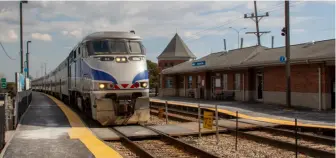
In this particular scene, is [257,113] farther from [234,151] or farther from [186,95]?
[186,95]

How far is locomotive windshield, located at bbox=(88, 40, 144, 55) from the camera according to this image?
13860 millimetres

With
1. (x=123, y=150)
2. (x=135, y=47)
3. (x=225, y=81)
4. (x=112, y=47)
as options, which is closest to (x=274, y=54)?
(x=225, y=81)

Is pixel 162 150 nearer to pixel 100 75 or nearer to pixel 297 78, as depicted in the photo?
pixel 100 75

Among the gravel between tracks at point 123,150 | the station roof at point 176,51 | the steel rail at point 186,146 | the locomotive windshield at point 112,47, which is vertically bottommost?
the gravel between tracks at point 123,150

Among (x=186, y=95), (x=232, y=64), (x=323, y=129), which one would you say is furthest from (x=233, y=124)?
(x=186, y=95)

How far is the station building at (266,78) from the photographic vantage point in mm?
20281

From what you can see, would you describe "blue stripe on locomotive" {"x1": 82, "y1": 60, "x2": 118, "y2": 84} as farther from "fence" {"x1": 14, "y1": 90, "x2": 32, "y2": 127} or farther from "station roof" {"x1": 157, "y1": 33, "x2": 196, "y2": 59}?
"station roof" {"x1": 157, "y1": 33, "x2": 196, "y2": 59}

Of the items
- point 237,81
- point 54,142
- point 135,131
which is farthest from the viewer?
point 237,81

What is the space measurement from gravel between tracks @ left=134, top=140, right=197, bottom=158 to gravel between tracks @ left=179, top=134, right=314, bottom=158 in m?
0.72

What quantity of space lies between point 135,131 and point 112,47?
332 centimetres

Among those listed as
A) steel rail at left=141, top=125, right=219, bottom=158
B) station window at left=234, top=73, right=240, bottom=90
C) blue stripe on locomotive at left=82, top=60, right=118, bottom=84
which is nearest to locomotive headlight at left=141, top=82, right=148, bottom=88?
blue stripe on locomotive at left=82, top=60, right=118, bottom=84

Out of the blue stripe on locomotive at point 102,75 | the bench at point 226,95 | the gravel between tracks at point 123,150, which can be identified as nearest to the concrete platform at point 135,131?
the gravel between tracks at point 123,150

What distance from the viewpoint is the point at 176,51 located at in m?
67.6

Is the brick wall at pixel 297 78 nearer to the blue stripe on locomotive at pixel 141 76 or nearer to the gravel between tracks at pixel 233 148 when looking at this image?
the gravel between tracks at pixel 233 148
